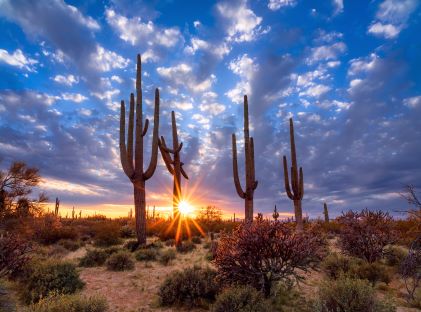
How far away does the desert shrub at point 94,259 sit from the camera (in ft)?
41.3

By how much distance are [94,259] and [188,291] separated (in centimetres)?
653

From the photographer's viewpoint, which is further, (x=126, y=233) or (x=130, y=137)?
(x=126, y=233)

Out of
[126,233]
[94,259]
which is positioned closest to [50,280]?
[94,259]

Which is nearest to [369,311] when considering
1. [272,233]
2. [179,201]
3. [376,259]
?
[272,233]

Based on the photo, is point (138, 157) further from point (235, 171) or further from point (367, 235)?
point (367, 235)

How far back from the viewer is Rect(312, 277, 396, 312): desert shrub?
5.91m

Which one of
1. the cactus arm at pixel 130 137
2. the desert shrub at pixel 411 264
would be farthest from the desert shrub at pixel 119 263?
the desert shrub at pixel 411 264

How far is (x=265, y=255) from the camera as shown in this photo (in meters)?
7.57

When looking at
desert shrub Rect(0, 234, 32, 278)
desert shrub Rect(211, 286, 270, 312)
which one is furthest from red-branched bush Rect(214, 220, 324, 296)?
desert shrub Rect(0, 234, 32, 278)

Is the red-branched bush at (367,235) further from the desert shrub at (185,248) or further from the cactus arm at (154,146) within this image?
the cactus arm at (154,146)

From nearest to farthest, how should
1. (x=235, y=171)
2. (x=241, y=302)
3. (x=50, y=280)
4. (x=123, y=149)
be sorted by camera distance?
(x=241, y=302) → (x=50, y=280) → (x=123, y=149) → (x=235, y=171)

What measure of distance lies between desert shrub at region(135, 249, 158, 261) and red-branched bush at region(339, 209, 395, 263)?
26.0ft

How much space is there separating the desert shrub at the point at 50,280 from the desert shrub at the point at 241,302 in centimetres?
440

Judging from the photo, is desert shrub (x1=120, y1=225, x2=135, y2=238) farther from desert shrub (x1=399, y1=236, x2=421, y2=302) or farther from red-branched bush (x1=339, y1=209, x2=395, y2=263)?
desert shrub (x1=399, y1=236, x2=421, y2=302)
